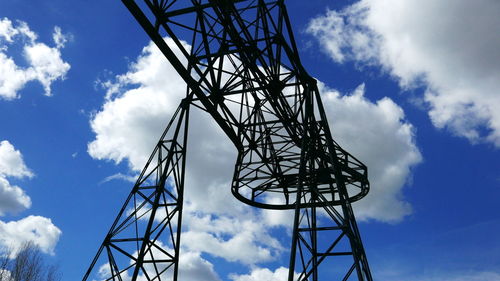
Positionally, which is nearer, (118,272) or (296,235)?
(296,235)

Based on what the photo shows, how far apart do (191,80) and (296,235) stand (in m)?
5.40

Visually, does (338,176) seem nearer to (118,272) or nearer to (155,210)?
(155,210)

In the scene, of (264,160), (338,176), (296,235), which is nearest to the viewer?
(296,235)

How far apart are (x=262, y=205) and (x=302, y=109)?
182 inches

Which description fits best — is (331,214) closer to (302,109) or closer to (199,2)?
(302,109)

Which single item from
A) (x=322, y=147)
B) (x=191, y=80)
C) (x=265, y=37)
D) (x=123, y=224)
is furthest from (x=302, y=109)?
(x=123, y=224)

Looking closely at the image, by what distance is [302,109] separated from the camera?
46.7ft

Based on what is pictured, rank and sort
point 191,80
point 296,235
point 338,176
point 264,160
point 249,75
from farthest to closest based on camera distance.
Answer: point 264,160, point 249,75, point 191,80, point 338,176, point 296,235

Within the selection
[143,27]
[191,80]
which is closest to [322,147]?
[191,80]

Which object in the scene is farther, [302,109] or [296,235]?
[302,109]

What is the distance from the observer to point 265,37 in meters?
13.2

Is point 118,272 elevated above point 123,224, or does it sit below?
below

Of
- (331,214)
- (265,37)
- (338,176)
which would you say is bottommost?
(331,214)

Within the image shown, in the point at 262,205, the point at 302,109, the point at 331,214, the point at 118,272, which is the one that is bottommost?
the point at 118,272
